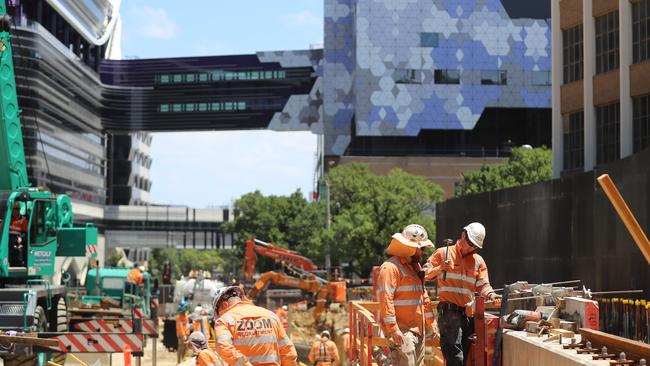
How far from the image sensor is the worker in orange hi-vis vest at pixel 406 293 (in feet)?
33.2

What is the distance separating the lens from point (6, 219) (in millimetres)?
19156

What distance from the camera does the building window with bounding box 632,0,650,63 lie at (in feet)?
90.9

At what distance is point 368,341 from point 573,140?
24.0 meters

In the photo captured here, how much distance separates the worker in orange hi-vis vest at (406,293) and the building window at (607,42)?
853 inches

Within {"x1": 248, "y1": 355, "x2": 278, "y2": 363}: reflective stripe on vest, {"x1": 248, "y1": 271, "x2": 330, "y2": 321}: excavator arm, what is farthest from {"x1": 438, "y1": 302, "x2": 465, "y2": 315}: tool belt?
{"x1": 248, "y1": 271, "x2": 330, "y2": 321}: excavator arm

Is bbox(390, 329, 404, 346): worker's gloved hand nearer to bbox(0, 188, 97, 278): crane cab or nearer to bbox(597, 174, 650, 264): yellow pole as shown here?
bbox(597, 174, 650, 264): yellow pole

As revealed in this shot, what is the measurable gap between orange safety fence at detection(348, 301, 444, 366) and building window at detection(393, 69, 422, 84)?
9127cm

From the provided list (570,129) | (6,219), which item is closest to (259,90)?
(570,129)

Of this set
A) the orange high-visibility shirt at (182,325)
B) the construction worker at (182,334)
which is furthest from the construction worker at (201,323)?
the orange high-visibility shirt at (182,325)

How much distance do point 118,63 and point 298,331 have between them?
251 feet

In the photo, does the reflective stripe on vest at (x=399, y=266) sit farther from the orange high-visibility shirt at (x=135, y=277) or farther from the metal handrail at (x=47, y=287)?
the orange high-visibility shirt at (x=135, y=277)

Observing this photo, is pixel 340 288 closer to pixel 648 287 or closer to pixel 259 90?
pixel 648 287

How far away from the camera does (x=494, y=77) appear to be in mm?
109250

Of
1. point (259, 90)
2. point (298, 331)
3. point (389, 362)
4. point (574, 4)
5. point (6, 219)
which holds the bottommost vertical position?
point (298, 331)
